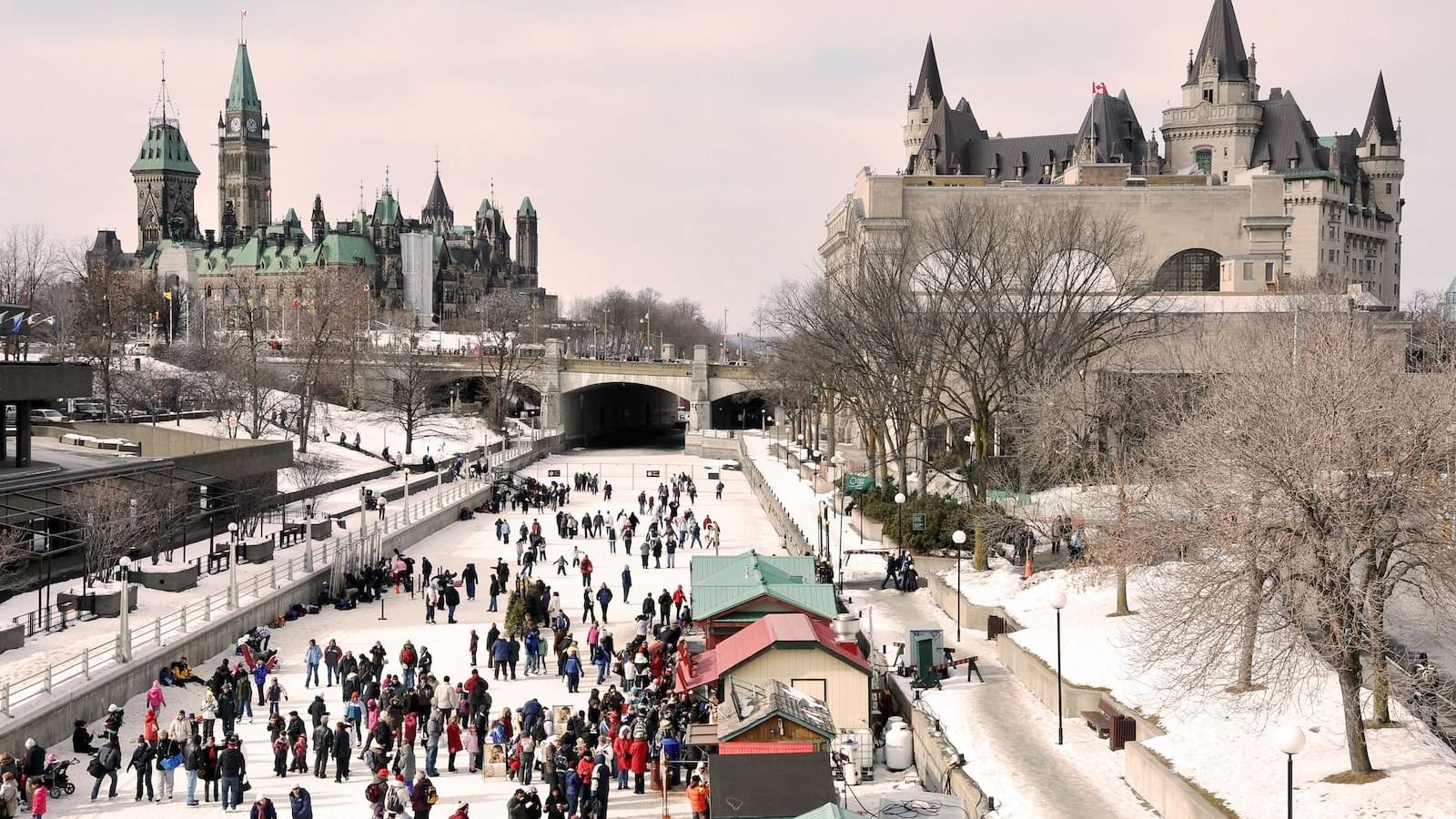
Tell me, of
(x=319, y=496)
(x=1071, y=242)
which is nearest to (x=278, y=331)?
(x=319, y=496)

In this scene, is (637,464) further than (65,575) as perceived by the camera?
Yes

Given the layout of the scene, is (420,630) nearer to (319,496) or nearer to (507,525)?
(507,525)

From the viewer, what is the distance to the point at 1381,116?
129750 millimetres

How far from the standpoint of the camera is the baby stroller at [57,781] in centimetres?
2069

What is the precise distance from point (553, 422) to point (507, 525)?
5248cm

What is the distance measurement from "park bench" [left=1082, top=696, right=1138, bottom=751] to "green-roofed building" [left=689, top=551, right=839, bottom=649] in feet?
18.6

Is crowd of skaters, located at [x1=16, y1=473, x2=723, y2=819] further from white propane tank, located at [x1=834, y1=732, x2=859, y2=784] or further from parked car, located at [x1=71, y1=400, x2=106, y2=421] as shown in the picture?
parked car, located at [x1=71, y1=400, x2=106, y2=421]

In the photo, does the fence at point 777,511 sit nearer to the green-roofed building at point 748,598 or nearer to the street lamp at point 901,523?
the street lamp at point 901,523

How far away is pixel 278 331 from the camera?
14888 centimetres

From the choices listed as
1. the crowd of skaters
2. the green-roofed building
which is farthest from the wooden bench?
the crowd of skaters

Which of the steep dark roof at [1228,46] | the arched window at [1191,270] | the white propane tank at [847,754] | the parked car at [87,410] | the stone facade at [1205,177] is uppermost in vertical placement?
the steep dark roof at [1228,46]

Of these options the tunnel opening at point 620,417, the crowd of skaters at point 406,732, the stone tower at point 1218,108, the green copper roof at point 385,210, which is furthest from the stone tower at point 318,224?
the crowd of skaters at point 406,732

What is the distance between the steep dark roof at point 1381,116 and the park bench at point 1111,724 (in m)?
122

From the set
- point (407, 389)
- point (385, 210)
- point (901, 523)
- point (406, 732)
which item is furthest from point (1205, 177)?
point (385, 210)
